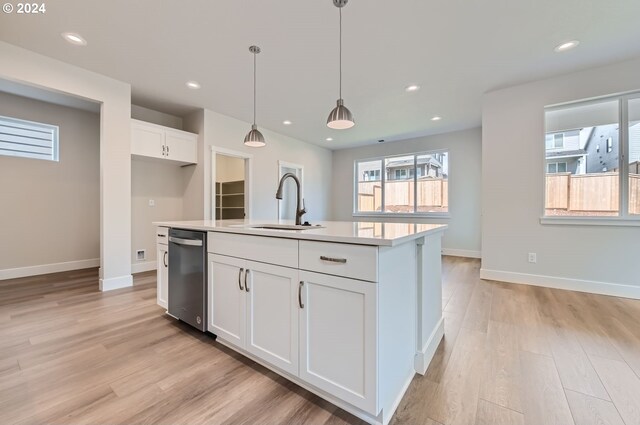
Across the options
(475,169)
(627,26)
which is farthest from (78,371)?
(475,169)

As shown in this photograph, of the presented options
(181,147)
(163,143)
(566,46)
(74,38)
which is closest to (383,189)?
(566,46)

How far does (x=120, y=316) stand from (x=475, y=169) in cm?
631

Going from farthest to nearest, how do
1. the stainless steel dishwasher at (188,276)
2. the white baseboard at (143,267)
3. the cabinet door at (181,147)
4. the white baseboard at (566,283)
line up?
the white baseboard at (143,267) < the cabinet door at (181,147) < the white baseboard at (566,283) < the stainless steel dishwasher at (188,276)

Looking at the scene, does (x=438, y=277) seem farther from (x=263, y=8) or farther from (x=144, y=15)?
(x=144, y=15)

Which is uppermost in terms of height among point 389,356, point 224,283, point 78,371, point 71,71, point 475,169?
point 71,71

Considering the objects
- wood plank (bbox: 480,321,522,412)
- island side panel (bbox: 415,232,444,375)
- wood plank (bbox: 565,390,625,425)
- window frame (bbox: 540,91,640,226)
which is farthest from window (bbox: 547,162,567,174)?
wood plank (bbox: 565,390,625,425)

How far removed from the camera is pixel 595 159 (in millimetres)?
3197

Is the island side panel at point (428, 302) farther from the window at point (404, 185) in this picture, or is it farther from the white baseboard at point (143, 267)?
the window at point (404, 185)

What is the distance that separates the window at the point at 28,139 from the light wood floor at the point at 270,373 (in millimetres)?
2442

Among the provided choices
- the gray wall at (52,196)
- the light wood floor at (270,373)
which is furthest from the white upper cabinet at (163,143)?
the light wood floor at (270,373)

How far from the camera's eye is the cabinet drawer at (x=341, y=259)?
3.75 feet

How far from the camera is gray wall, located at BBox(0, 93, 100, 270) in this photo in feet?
12.2

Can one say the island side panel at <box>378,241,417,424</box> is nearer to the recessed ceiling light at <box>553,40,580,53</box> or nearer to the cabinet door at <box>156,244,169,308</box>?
the cabinet door at <box>156,244,169,308</box>

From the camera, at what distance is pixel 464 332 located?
2.16 m
